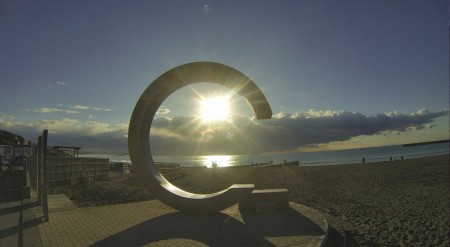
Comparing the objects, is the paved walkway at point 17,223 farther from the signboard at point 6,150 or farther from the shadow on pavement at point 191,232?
the signboard at point 6,150

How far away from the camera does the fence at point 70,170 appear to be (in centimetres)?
1620

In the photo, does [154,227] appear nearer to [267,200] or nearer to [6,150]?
[267,200]

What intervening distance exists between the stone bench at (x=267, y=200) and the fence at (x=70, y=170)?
10.4 meters

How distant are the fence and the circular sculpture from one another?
7.86m

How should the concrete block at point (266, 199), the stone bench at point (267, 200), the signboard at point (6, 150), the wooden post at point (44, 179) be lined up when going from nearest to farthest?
the wooden post at point (44, 179), the stone bench at point (267, 200), the concrete block at point (266, 199), the signboard at point (6, 150)

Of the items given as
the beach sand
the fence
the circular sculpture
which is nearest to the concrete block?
the circular sculpture

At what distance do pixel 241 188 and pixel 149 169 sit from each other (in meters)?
2.87

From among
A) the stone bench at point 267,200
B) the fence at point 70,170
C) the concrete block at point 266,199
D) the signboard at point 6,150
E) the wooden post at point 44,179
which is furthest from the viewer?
the signboard at point 6,150

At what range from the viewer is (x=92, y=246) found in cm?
652

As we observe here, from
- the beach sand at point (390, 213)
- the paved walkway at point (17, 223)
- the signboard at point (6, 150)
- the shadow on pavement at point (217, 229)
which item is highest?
the signboard at point (6, 150)

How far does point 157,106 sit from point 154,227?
3.85m

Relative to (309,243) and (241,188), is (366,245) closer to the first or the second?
(309,243)

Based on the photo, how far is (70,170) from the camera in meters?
18.0

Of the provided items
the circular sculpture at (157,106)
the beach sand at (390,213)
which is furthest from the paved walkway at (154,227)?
the beach sand at (390,213)
